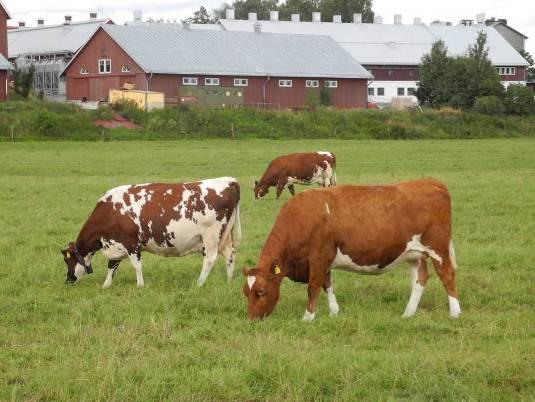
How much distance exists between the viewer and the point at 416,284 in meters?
10.4

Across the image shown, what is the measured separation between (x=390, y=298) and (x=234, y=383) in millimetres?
4077

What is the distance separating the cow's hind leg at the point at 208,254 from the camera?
12250 millimetres

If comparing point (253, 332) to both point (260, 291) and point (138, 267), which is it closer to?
point (260, 291)

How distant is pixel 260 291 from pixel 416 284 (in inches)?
71.1

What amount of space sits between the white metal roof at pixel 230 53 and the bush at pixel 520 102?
39.5ft

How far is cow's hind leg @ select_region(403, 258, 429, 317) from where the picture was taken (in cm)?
1021

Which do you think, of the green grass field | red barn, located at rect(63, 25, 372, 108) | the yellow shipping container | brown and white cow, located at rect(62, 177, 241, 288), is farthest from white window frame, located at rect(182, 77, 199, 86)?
brown and white cow, located at rect(62, 177, 241, 288)

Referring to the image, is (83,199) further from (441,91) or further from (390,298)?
(441,91)

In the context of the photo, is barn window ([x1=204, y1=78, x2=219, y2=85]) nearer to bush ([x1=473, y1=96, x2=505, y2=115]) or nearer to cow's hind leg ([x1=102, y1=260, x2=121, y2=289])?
bush ([x1=473, y1=96, x2=505, y2=115])

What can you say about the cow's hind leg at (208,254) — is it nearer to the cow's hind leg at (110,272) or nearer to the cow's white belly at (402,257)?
the cow's hind leg at (110,272)

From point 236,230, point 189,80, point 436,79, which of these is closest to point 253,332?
point 236,230

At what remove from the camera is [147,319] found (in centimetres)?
995

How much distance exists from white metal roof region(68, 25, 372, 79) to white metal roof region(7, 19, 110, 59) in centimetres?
1357

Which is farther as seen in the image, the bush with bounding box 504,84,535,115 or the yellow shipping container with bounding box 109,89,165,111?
the bush with bounding box 504,84,535,115
